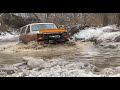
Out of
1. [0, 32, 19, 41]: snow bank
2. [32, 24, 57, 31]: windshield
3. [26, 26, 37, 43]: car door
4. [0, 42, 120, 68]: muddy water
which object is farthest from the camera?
[0, 32, 19, 41]: snow bank

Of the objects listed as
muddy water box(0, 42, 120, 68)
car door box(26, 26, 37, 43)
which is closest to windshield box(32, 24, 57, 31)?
car door box(26, 26, 37, 43)

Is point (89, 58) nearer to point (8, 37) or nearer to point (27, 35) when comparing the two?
point (27, 35)

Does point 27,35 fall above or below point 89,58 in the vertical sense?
above

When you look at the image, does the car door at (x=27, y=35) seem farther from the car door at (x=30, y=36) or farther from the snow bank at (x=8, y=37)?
the snow bank at (x=8, y=37)

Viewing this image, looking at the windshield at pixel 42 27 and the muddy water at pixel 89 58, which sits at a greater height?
the windshield at pixel 42 27

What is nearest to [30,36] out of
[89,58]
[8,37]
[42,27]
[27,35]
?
[27,35]

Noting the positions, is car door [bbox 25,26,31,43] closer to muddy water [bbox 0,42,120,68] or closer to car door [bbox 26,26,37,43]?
car door [bbox 26,26,37,43]

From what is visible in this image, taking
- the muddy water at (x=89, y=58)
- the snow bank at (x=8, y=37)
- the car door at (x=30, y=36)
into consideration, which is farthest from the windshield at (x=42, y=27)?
the snow bank at (x=8, y=37)
